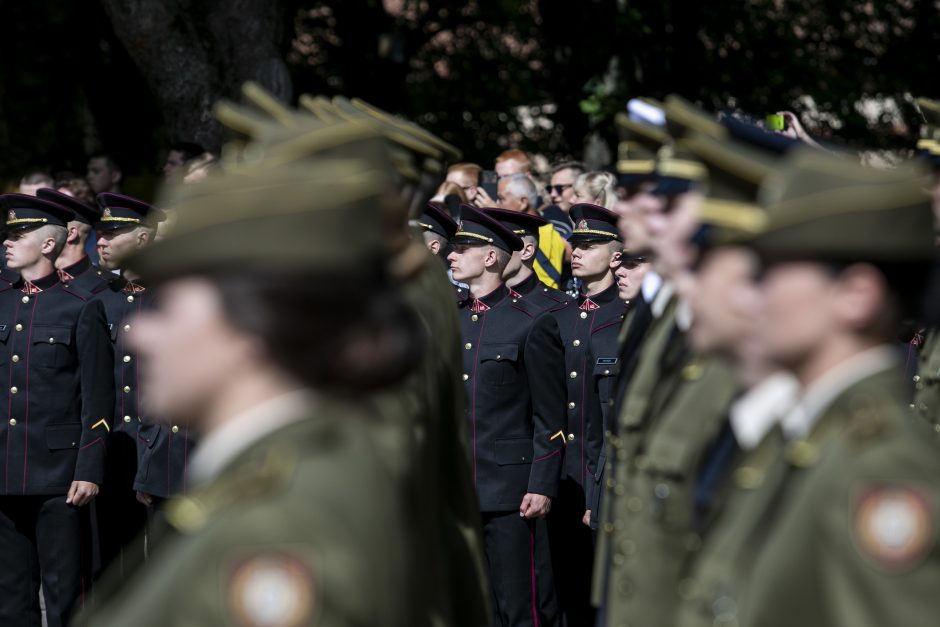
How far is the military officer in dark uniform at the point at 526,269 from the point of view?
27.4 ft

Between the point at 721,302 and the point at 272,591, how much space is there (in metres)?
1.31

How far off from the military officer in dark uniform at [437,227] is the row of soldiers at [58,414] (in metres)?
1.52

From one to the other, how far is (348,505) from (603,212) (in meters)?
6.30

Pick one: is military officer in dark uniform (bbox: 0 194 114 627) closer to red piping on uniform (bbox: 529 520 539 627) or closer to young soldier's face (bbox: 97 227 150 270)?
young soldier's face (bbox: 97 227 150 270)

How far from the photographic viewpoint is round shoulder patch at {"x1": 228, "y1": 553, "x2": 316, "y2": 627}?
7.29 feet

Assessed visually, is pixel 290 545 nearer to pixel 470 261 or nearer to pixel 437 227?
pixel 470 261

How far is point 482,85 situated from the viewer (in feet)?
65.0

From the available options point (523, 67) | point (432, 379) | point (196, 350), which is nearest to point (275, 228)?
point (196, 350)

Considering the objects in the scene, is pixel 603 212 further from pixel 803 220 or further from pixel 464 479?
pixel 803 220

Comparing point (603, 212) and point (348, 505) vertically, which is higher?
point (348, 505)

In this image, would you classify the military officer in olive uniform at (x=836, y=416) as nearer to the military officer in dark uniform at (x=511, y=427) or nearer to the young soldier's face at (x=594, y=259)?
the military officer in dark uniform at (x=511, y=427)

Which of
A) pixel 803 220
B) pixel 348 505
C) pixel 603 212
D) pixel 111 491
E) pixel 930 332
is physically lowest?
pixel 111 491

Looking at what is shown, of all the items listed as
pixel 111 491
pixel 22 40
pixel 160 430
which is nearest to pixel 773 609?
pixel 160 430

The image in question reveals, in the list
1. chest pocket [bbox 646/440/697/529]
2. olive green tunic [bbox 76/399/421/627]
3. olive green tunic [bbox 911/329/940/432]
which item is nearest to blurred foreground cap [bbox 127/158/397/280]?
olive green tunic [bbox 76/399/421/627]
